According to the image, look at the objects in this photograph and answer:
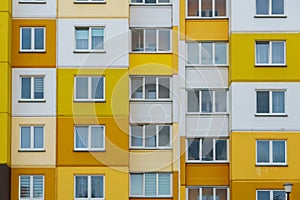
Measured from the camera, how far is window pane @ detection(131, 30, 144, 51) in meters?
34.1

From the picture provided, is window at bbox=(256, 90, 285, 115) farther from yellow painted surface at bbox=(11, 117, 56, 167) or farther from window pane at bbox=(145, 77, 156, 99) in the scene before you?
yellow painted surface at bbox=(11, 117, 56, 167)

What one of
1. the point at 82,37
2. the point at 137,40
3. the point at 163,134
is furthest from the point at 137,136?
the point at 82,37

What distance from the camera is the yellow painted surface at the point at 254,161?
32.4 m

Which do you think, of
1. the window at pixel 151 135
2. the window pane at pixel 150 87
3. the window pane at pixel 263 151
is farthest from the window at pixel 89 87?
the window pane at pixel 263 151

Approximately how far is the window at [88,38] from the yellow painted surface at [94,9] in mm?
528

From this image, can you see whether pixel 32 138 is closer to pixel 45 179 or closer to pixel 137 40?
pixel 45 179

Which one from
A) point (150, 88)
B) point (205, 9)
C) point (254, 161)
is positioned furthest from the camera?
point (205, 9)

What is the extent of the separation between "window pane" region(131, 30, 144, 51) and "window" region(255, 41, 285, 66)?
441 cm

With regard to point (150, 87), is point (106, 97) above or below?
below

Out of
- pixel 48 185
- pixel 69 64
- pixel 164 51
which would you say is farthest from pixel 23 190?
pixel 164 51

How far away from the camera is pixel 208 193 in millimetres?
33375

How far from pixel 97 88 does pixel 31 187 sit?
4.42 metres

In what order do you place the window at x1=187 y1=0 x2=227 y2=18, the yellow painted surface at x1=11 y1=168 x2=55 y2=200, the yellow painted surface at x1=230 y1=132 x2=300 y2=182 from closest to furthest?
the yellow painted surface at x1=230 y1=132 x2=300 y2=182
the yellow painted surface at x1=11 y1=168 x2=55 y2=200
the window at x1=187 y1=0 x2=227 y2=18

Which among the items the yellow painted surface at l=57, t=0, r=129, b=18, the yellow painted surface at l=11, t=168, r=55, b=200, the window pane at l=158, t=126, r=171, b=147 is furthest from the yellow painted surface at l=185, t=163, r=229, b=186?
the yellow painted surface at l=57, t=0, r=129, b=18
